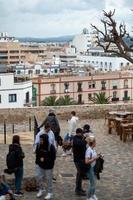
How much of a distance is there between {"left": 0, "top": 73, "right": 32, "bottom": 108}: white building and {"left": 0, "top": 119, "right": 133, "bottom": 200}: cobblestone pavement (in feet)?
146

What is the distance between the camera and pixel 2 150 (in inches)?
699

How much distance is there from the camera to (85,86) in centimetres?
9900

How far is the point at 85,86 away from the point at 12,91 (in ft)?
115

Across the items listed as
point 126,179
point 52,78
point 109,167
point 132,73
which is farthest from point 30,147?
point 132,73

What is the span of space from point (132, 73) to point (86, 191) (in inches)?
3885

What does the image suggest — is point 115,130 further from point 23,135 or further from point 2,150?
point 2,150

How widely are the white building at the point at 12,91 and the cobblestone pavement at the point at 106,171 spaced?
44522 millimetres

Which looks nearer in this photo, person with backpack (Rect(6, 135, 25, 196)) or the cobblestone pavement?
person with backpack (Rect(6, 135, 25, 196))

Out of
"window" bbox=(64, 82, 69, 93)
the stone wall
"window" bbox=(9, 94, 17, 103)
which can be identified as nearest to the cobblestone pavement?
the stone wall

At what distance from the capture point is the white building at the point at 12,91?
2537 inches

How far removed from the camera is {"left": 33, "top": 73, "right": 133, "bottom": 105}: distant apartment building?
95.6 metres

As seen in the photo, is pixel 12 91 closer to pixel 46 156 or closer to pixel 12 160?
pixel 12 160

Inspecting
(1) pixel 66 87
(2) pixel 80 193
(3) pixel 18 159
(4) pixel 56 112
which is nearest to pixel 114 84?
(1) pixel 66 87

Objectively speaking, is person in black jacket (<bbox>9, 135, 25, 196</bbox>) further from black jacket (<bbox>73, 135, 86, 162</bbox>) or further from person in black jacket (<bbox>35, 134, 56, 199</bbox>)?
black jacket (<bbox>73, 135, 86, 162</bbox>)
